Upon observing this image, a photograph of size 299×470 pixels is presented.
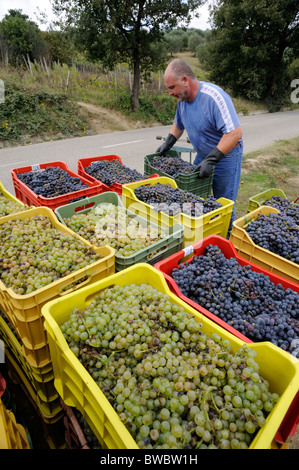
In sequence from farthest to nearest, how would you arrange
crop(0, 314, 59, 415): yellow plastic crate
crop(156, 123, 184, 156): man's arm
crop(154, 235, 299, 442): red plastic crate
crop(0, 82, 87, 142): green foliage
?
crop(0, 82, 87, 142): green foliage
crop(156, 123, 184, 156): man's arm
crop(0, 314, 59, 415): yellow plastic crate
crop(154, 235, 299, 442): red plastic crate

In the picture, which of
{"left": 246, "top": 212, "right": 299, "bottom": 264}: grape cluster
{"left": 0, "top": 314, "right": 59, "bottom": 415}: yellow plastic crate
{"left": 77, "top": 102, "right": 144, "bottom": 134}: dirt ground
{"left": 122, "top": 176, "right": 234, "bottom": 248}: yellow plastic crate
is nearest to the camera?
{"left": 0, "top": 314, "right": 59, "bottom": 415}: yellow plastic crate

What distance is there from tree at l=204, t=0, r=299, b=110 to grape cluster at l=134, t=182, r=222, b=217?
947 inches

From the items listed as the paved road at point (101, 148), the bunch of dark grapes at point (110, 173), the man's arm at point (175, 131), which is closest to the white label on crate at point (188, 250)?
the bunch of dark grapes at point (110, 173)

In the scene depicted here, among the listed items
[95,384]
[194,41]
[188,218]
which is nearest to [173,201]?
[188,218]

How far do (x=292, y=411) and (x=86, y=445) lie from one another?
102 centimetres

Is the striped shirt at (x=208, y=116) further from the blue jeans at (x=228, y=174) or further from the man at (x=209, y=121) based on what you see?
the blue jeans at (x=228, y=174)

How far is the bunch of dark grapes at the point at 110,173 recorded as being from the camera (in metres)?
3.40

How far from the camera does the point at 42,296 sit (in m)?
1.60

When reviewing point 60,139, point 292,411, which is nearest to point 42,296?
point 292,411

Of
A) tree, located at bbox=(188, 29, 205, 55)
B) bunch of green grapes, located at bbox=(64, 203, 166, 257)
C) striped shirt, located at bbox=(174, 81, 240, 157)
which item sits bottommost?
bunch of green grapes, located at bbox=(64, 203, 166, 257)

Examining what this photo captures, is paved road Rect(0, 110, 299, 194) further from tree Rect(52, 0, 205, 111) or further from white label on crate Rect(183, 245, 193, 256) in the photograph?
white label on crate Rect(183, 245, 193, 256)

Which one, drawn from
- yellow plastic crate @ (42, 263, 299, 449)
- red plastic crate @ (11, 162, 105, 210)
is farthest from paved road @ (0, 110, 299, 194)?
yellow plastic crate @ (42, 263, 299, 449)

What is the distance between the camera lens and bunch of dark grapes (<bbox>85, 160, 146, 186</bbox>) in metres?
3.40

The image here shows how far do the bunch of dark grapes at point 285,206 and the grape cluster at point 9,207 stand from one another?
109 inches
